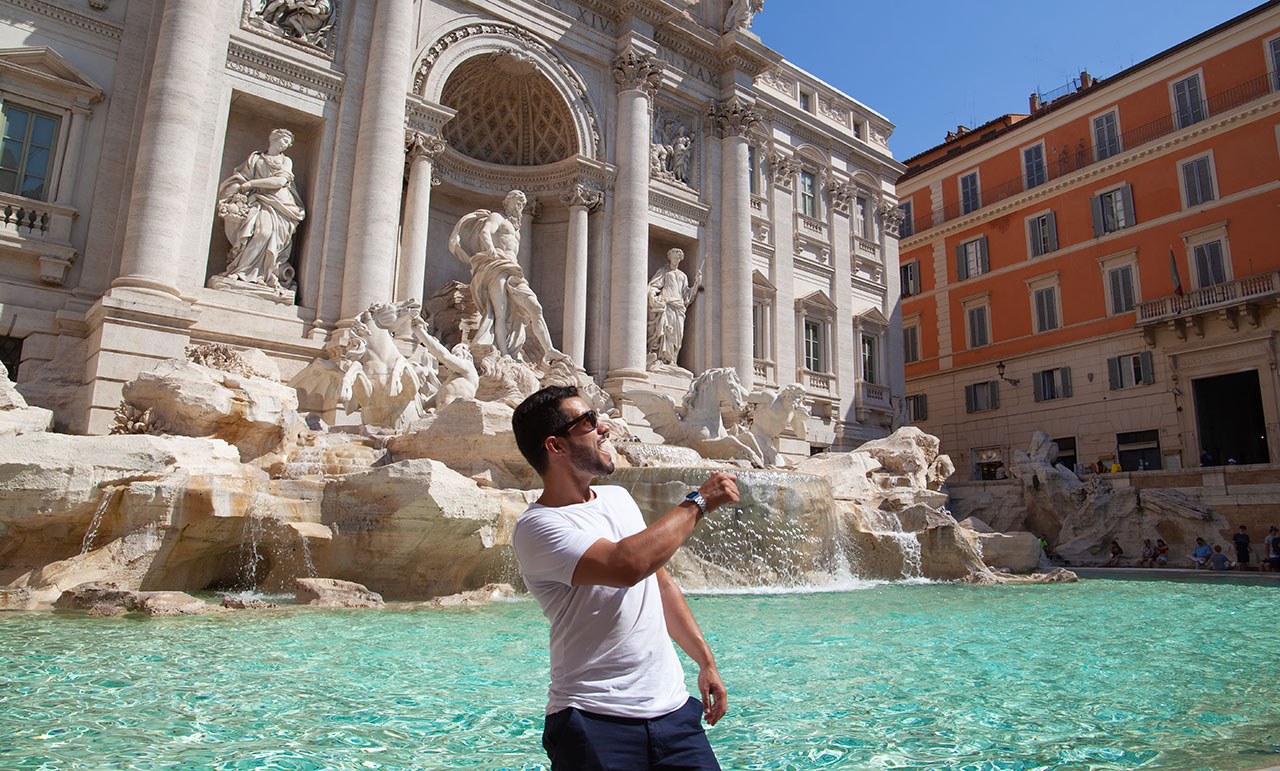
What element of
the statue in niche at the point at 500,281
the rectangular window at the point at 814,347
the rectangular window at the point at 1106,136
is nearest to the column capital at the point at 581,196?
the statue in niche at the point at 500,281

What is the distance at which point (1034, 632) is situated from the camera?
6285mm

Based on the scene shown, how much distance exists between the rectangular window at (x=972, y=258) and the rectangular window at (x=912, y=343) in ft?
8.35

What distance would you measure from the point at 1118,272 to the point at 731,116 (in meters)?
12.3

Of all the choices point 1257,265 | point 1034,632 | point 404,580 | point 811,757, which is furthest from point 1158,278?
point 811,757

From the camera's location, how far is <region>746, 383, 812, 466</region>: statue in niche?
46.5ft

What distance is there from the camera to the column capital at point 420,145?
15.6m

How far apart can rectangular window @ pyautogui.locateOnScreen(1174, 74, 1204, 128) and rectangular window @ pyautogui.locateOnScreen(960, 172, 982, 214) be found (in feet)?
20.7

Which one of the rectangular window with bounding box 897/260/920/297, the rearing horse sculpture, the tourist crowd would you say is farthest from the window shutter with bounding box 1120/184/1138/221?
the rearing horse sculpture

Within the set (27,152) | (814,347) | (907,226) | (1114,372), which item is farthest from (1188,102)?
(27,152)

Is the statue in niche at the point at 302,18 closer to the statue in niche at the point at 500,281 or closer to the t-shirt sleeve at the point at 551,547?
the statue in niche at the point at 500,281

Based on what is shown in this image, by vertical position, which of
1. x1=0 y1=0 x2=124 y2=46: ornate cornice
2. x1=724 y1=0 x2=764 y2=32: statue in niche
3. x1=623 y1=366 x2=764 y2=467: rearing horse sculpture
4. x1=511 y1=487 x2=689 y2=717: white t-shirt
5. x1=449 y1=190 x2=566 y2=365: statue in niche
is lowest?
x1=511 y1=487 x2=689 y2=717: white t-shirt

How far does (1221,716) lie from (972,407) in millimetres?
25571

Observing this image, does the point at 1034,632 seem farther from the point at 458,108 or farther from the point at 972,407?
the point at 972,407

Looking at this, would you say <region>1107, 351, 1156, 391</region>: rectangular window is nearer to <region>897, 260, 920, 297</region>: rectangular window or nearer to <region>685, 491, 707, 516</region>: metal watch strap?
<region>897, 260, 920, 297</region>: rectangular window
